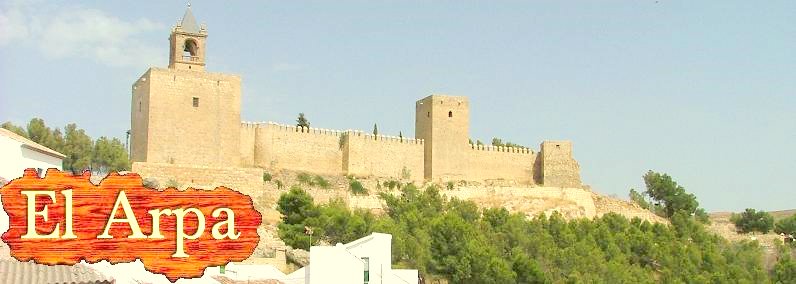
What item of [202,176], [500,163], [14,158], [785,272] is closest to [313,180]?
[202,176]

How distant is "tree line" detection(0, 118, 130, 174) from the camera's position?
3183 centimetres

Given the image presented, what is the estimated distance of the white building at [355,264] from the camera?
13.7m

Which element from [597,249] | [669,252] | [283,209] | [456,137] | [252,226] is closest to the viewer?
[252,226]

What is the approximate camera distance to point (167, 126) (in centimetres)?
2881

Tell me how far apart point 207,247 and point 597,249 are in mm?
27290

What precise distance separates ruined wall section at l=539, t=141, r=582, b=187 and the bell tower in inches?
598

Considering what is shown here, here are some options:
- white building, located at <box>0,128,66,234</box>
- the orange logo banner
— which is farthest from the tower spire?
the orange logo banner

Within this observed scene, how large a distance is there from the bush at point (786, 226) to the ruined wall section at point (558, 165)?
1512cm

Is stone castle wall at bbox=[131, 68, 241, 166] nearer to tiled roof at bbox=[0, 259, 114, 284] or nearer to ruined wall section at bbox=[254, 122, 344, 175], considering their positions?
ruined wall section at bbox=[254, 122, 344, 175]

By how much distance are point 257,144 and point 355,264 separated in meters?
17.8

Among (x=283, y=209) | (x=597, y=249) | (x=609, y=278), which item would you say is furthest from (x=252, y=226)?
(x=597, y=249)

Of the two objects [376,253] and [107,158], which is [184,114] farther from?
[376,253]

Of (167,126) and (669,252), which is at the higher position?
(167,126)

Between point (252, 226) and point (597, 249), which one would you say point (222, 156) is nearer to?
point (597, 249)
